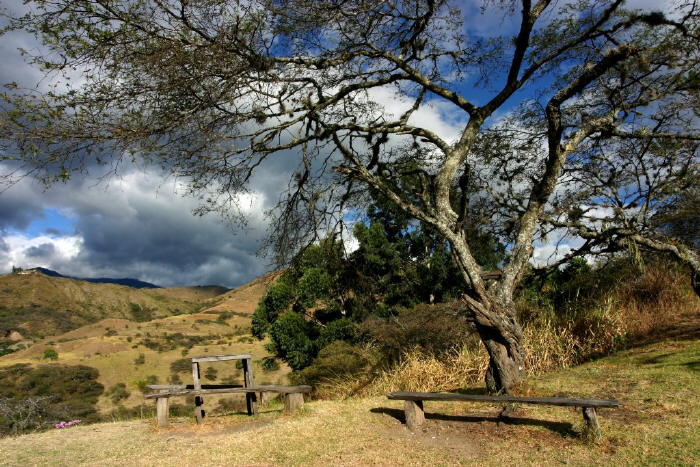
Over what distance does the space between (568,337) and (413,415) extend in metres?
5.32

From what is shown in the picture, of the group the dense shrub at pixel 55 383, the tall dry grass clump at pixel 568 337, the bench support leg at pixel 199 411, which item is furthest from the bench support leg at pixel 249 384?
the dense shrub at pixel 55 383

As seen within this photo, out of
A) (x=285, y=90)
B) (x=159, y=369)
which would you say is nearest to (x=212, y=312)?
(x=159, y=369)

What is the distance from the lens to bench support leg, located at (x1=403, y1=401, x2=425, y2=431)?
258 inches

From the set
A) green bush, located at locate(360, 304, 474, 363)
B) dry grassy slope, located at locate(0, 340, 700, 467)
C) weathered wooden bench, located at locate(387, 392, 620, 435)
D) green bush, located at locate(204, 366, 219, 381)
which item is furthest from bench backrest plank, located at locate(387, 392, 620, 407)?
green bush, located at locate(204, 366, 219, 381)

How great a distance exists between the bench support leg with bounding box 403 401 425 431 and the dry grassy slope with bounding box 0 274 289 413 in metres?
19.7

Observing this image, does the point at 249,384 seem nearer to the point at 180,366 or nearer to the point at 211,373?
the point at 211,373

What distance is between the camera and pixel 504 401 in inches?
227

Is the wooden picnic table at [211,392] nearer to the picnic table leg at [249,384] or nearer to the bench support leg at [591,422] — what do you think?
the picnic table leg at [249,384]

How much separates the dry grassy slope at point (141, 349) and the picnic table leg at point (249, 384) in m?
16.1

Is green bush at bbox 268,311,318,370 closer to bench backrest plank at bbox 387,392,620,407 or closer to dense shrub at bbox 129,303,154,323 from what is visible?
bench backrest plank at bbox 387,392,620,407

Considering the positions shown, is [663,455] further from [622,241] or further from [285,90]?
[285,90]

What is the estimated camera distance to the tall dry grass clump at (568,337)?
9.80m

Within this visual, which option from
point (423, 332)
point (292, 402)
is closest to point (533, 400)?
point (292, 402)

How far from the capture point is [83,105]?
21.2 ft
